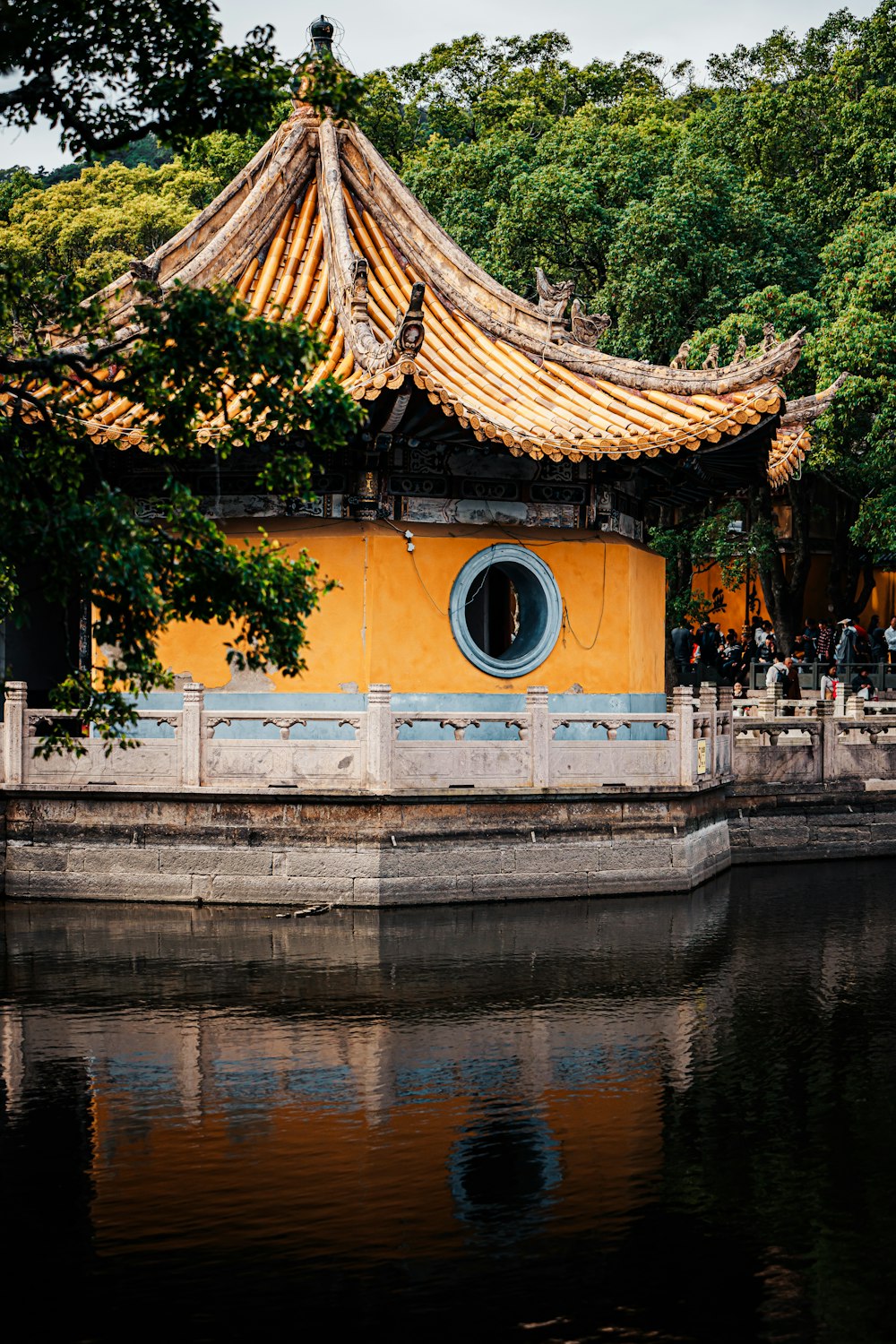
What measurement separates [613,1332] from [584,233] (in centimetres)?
3182

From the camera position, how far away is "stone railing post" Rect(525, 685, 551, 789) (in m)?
16.3

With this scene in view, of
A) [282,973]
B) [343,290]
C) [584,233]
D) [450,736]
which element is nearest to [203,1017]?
[282,973]

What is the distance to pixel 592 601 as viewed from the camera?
18.9 metres

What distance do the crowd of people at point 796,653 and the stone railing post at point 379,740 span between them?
47.1ft

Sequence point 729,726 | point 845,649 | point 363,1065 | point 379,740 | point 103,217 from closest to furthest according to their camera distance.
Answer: point 363,1065
point 379,740
point 729,726
point 845,649
point 103,217

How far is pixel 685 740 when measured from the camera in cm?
1702

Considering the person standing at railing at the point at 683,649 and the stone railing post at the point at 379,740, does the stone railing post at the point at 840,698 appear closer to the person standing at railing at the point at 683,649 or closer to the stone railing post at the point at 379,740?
the person standing at railing at the point at 683,649

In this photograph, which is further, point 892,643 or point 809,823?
point 892,643

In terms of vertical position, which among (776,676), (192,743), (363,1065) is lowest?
(363,1065)

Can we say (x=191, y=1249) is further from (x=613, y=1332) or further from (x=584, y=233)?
(x=584, y=233)

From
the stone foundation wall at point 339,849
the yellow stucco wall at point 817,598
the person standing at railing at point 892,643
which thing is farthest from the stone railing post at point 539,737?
the yellow stucco wall at point 817,598

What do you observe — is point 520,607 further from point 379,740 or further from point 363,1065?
point 363,1065

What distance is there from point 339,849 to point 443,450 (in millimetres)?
4862

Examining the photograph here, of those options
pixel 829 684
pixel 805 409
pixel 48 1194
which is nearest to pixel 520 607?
pixel 805 409
